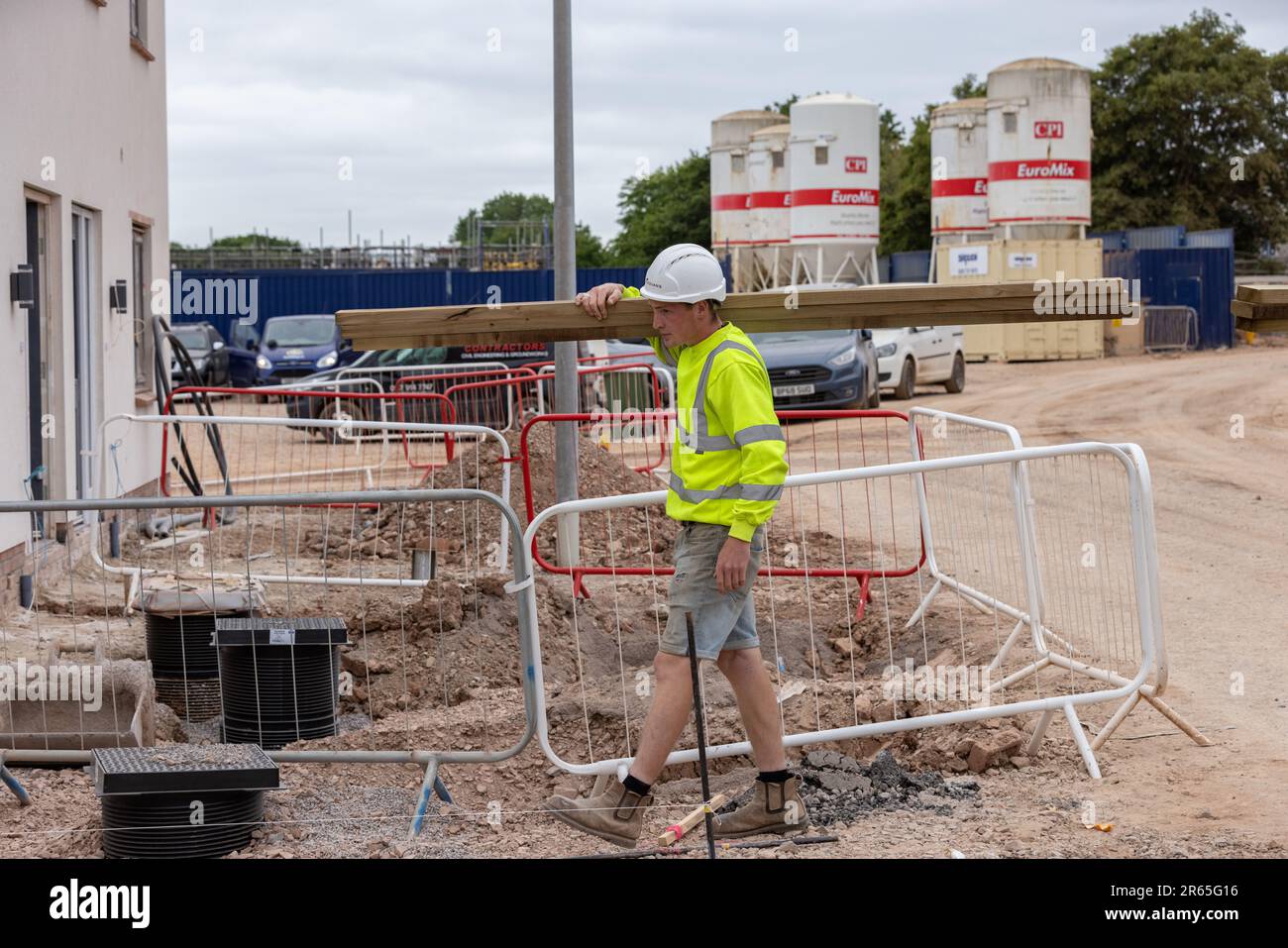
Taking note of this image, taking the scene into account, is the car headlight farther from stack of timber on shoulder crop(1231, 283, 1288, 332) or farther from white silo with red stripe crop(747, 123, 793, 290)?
white silo with red stripe crop(747, 123, 793, 290)

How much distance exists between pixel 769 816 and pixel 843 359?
55.7 ft

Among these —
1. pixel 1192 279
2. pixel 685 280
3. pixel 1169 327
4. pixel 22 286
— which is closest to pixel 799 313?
pixel 685 280

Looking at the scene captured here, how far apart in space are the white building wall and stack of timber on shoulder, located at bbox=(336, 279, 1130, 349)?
4.47 m

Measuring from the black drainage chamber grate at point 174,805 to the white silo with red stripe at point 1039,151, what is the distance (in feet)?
117

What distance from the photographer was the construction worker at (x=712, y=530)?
5285mm

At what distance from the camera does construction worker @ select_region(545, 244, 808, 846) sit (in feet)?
17.3

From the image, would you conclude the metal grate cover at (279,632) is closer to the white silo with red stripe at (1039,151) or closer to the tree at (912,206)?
the white silo with red stripe at (1039,151)

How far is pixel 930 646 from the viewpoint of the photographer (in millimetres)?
8586

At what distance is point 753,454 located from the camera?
5.25m

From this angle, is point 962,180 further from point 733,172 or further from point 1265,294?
point 1265,294

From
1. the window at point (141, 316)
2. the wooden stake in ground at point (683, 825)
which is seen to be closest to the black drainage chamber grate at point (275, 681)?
the wooden stake in ground at point (683, 825)

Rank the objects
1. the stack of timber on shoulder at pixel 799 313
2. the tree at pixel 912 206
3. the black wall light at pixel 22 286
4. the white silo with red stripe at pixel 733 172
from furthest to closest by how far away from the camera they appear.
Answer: the tree at pixel 912 206, the white silo with red stripe at pixel 733 172, the black wall light at pixel 22 286, the stack of timber on shoulder at pixel 799 313
